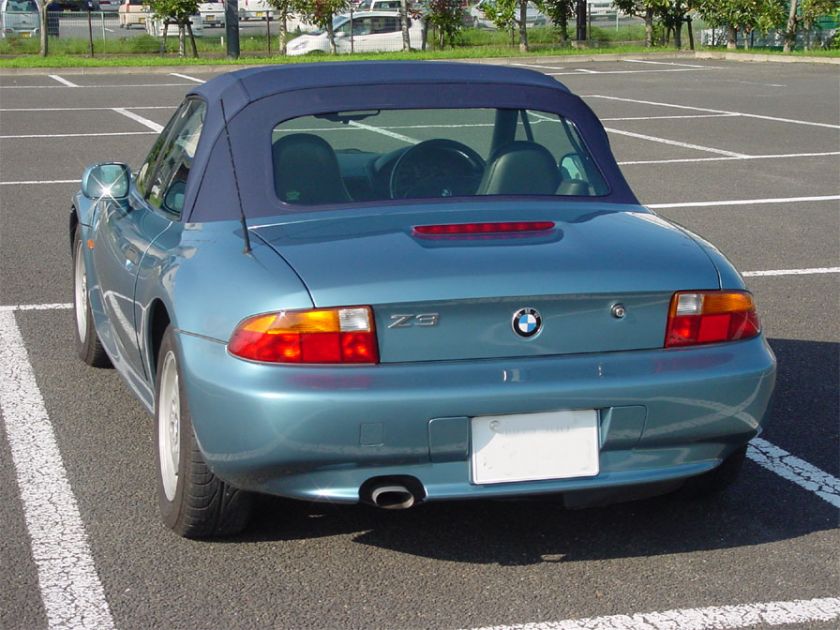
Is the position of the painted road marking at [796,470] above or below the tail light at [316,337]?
below

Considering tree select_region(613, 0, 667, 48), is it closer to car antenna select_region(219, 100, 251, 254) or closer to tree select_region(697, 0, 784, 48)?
tree select_region(697, 0, 784, 48)

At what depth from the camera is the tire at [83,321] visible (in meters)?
5.84

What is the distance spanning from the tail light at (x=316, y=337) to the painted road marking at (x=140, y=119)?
45.7 feet

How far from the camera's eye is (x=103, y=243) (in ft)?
16.7

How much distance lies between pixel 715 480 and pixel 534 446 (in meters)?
0.98

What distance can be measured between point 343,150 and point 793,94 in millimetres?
18965

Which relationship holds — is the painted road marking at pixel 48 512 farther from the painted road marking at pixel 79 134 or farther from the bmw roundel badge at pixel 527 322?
the painted road marking at pixel 79 134

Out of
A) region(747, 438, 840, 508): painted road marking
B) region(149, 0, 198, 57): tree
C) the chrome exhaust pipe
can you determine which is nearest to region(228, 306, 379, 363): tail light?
the chrome exhaust pipe

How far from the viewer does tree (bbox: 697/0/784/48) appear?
3416 cm

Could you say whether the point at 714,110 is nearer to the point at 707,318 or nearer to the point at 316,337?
the point at 707,318

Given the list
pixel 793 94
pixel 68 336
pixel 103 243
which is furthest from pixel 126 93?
pixel 103 243

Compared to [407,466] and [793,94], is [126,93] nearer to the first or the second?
[793,94]

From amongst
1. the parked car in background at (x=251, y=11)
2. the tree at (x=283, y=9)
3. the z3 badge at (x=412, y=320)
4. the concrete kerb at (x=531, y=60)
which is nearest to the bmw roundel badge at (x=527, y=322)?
the z3 badge at (x=412, y=320)

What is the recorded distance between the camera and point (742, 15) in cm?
3475
